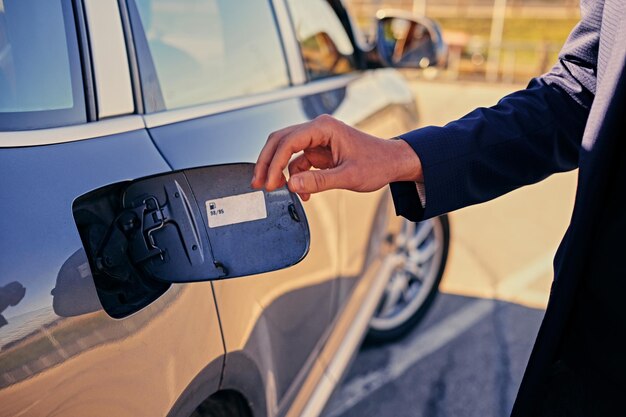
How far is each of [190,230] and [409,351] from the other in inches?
95.2

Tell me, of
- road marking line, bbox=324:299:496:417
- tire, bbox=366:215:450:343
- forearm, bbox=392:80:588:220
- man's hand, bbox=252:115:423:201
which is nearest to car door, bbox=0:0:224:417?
man's hand, bbox=252:115:423:201

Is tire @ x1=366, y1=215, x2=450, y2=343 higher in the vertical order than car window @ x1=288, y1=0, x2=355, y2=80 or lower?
lower

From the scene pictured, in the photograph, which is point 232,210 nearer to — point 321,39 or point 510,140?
point 510,140

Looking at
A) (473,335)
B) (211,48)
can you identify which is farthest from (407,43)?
(211,48)

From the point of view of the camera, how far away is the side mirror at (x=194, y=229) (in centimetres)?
124

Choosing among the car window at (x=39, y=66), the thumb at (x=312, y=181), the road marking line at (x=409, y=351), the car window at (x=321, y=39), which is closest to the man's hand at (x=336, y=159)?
the thumb at (x=312, y=181)

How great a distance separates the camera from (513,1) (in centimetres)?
3056

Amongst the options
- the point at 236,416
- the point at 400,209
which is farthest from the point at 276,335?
the point at 400,209

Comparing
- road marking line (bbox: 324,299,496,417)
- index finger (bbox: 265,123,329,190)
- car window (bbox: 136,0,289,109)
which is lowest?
road marking line (bbox: 324,299,496,417)

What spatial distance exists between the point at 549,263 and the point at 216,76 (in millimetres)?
3406

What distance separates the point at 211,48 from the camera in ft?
6.32

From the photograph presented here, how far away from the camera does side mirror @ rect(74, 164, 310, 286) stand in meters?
1.24

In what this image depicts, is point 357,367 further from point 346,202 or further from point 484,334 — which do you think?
point 346,202

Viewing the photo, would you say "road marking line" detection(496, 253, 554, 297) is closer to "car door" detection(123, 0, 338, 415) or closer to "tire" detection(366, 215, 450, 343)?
"tire" detection(366, 215, 450, 343)
